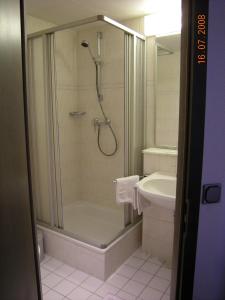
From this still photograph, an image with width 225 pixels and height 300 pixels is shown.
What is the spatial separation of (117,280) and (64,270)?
504 mm

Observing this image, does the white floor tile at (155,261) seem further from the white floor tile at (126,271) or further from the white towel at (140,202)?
the white towel at (140,202)

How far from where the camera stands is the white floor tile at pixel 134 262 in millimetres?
2371

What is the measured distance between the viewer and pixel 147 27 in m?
2.49

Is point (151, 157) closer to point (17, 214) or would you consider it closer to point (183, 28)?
point (183, 28)

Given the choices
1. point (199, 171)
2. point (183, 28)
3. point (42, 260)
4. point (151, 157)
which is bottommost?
point (42, 260)

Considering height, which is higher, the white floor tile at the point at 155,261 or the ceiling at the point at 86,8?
the ceiling at the point at 86,8

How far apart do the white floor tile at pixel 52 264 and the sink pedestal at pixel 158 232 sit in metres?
0.87

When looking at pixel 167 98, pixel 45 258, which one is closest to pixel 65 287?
pixel 45 258

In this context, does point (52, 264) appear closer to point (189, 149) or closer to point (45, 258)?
point (45, 258)

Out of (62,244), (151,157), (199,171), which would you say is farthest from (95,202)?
(199,171)

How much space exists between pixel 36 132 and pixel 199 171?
187cm

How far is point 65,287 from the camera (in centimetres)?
208

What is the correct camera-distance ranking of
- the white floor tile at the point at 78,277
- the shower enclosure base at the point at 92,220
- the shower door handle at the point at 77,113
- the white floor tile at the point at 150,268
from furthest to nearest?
the shower door handle at the point at 77,113 → the shower enclosure base at the point at 92,220 → the white floor tile at the point at 150,268 → the white floor tile at the point at 78,277

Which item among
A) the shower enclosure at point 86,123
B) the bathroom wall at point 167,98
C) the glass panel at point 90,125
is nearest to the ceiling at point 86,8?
the shower enclosure at point 86,123
